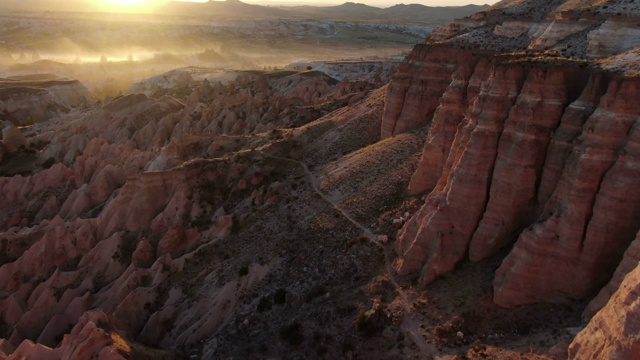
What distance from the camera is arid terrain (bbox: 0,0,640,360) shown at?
74.0ft

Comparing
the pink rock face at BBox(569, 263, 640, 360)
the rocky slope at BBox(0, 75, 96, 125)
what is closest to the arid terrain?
the pink rock face at BBox(569, 263, 640, 360)

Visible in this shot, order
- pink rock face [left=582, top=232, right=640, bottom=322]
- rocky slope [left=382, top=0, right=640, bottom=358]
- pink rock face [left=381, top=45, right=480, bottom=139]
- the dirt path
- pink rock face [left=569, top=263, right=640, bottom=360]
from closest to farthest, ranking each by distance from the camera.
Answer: pink rock face [left=569, top=263, right=640, bottom=360], pink rock face [left=582, top=232, right=640, bottom=322], rocky slope [left=382, top=0, right=640, bottom=358], the dirt path, pink rock face [left=381, top=45, right=480, bottom=139]

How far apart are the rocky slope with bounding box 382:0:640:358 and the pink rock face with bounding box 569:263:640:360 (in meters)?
0.06

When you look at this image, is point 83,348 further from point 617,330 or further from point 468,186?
point 617,330

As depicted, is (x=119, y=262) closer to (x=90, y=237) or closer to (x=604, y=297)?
(x=90, y=237)

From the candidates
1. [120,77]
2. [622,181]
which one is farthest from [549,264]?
[120,77]

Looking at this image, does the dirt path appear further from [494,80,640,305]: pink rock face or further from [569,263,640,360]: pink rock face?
[569,263,640,360]: pink rock face

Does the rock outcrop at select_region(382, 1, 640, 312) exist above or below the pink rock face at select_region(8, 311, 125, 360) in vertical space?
above

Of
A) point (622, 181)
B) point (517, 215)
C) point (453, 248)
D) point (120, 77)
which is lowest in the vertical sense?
point (120, 77)

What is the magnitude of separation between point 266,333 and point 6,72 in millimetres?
173364

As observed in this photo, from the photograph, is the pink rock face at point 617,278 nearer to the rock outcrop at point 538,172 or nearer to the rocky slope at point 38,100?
the rock outcrop at point 538,172

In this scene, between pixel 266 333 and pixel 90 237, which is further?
pixel 90 237

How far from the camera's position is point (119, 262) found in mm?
40906

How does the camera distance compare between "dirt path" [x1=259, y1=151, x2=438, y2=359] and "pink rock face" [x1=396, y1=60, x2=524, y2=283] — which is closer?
"dirt path" [x1=259, y1=151, x2=438, y2=359]
